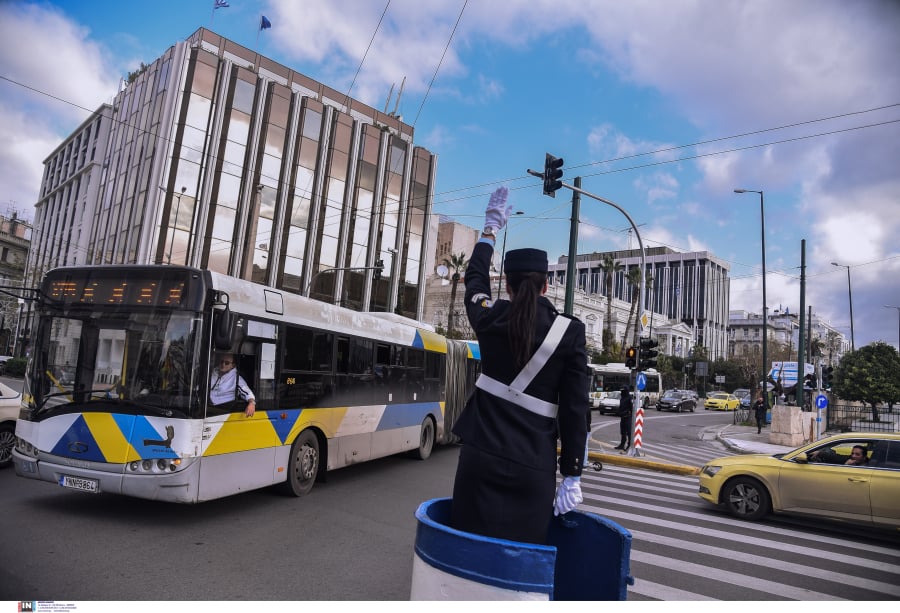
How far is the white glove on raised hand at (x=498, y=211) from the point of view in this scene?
10.2 feet

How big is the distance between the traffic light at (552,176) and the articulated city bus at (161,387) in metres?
8.80

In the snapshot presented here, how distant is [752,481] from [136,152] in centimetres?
3971

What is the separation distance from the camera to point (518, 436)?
2592mm

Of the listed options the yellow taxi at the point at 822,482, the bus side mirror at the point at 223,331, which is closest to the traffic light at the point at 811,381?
the yellow taxi at the point at 822,482

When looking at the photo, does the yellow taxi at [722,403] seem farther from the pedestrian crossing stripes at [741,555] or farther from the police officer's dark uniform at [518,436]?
the police officer's dark uniform at [518,436]

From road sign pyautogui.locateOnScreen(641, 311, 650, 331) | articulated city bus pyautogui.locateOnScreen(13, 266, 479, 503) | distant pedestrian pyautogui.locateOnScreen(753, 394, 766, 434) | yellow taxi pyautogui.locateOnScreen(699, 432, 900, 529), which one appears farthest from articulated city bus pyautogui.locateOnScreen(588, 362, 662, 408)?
articulated city bus pyautogui.locateOnScreen(13, 266, 479, 503)

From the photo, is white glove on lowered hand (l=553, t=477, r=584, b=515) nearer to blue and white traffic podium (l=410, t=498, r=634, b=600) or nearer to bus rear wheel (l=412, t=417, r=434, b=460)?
blue and white traffic podium (l=410, t=498, r=634, b=600)

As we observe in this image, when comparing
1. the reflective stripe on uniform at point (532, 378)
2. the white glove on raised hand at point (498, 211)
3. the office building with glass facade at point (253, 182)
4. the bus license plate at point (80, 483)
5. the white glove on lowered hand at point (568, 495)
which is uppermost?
the office building with glass facade at point (253, 182)

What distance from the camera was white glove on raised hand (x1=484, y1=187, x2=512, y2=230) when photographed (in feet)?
10.2

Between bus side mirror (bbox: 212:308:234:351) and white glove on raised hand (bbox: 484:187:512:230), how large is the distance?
14.1 feet

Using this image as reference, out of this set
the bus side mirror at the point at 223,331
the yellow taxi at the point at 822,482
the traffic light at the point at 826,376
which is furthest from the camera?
the traffic light at the point at 826,376

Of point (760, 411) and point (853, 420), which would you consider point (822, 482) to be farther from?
point (853, 420)

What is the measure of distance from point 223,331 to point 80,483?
7.14 ft
